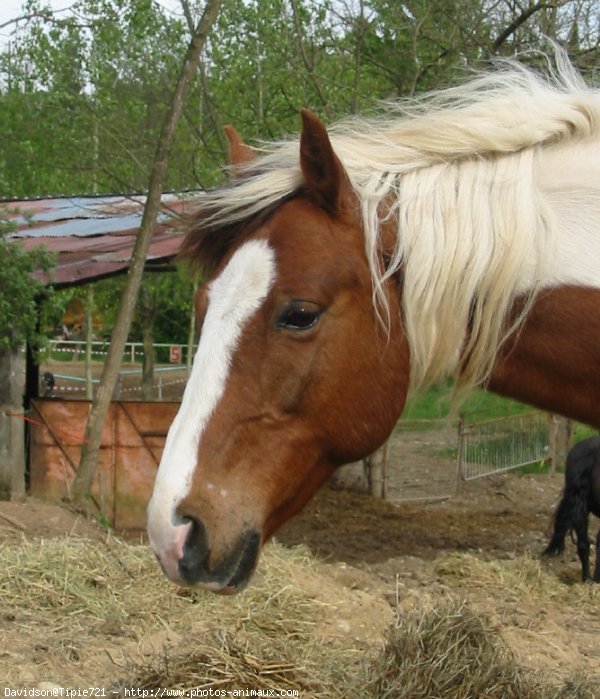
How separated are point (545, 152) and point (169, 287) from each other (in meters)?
17.1

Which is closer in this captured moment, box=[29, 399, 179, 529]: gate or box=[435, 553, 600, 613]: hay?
box=[435, 553, 600, 613]: hay

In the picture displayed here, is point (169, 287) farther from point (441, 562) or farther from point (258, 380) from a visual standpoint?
point (258, 380)

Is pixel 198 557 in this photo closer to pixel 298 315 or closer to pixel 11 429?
pixel 298 315

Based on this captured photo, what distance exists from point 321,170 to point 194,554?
39.1 inches

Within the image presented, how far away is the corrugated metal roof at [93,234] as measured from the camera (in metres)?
9.94

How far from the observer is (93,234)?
12.1 meters

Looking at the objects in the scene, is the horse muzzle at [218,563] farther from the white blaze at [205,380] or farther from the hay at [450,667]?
the hay at [450,667]

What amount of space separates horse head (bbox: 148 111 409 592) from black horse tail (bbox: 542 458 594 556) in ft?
23.5

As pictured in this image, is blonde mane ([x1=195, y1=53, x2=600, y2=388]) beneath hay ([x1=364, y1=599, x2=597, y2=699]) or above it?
above

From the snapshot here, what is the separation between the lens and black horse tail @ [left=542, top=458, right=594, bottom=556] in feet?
29.3

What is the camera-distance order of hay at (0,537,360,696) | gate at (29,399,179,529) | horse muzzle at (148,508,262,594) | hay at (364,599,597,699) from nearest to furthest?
horse muzzle at (148,508,262,594) → hay at (364,599,597,699) → hay at (0,537,360,696) → gate at (29,399,179,529)

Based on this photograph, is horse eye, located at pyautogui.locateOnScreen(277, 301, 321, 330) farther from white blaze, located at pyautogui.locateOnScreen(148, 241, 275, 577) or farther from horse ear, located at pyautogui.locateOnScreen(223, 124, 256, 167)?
horse ear, located at pyautogui.locateOnScreen(223, 124, 256, 167)

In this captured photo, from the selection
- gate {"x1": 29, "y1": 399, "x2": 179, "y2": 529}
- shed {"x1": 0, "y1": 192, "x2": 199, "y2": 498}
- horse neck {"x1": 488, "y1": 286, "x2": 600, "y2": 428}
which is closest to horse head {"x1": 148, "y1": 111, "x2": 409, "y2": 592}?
horse neck {"x1": 488, "y1": 286, "x2": 600, "y2": 428}

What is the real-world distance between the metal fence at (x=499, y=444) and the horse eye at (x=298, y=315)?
10.6 m
